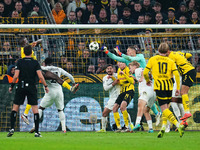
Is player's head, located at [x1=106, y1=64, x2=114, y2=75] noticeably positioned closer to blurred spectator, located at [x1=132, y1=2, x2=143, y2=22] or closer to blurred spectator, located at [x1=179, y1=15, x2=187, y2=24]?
blurred spectator, located at [x1=132, y1=2, x2=143, y2=22]

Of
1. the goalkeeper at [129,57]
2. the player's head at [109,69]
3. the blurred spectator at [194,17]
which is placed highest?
the blurred spectator at [194,17]

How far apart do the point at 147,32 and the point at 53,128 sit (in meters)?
5.23

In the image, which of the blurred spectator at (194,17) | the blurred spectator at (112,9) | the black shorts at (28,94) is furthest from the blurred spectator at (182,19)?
the black shorts at (28,94)

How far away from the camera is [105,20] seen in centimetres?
1912

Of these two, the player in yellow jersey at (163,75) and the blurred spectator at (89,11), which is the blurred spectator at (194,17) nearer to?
the blurred spectator at (89,11)

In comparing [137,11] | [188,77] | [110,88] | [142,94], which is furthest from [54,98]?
[137,11]

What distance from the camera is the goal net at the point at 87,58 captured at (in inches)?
607

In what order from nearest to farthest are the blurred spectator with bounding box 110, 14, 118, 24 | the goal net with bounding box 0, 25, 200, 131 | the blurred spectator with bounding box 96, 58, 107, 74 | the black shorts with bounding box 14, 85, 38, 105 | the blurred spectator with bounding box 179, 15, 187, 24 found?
the black shorts with bounding box 14, 85, 38, 105 → the goal net with bounding box 0, 25, 200, 131 → the blurred spectator with bounding box 96, 58, 107, 74 → the blurred spectator with bounding box 110, 14, 118, 24 → the blurred spectator with bounding box 179, 15, 187, 24

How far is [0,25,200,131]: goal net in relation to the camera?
1541 centimetres

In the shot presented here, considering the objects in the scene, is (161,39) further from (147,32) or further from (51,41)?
(51,41)

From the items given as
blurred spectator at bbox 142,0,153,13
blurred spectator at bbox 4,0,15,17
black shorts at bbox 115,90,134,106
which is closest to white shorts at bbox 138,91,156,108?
black shorts at bbox 115,90,134,106

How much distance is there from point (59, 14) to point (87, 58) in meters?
4.02

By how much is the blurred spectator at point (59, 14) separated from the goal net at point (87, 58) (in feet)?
6.79

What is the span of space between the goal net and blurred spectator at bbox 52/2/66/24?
2068 mm
